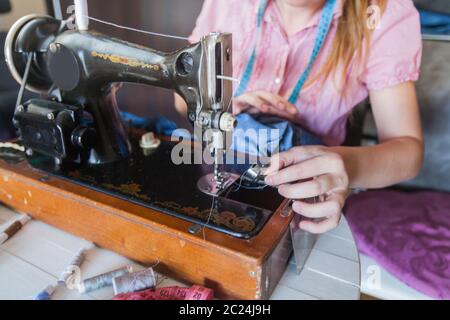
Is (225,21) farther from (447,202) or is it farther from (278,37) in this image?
(447,202)

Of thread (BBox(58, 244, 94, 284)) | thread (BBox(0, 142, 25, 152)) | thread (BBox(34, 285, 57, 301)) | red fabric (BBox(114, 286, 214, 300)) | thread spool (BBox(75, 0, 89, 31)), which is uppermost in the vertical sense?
thread spool (BBox(75, 0, 89, 31))

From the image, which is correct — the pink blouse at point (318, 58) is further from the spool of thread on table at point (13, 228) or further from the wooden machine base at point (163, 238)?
the spool of thread on table at point (13, 228)

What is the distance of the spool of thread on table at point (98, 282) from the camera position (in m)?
0.65

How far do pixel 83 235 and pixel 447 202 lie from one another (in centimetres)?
124

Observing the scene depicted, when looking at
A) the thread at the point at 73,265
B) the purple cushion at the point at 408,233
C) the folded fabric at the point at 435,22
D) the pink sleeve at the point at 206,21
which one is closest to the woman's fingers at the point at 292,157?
the thread at the point at 73,265

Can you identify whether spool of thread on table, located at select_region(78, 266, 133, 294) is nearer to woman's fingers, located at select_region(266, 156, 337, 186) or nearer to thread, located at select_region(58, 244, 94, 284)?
thread, located at select_region(58, 244, 94, 284)

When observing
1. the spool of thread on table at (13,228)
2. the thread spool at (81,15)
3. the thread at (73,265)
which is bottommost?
the spool of thread on table at (13,228)

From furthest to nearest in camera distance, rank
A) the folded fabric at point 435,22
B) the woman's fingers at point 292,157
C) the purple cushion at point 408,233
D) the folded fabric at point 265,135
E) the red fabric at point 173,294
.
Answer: the folded fabric at point 435,22 < the purple cushion at point 408,233 < the folded fabric at point 265,135 < the woman's fingers at point 292,157 < the red fabric at point 173,294

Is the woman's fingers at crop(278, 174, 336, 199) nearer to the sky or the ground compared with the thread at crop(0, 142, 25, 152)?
nearer to the sky

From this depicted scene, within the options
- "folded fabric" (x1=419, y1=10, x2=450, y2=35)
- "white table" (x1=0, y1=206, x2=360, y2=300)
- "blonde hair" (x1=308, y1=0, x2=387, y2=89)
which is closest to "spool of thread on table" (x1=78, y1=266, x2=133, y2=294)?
"white table" (x1=0, y1=206, x2=360, y2=300)

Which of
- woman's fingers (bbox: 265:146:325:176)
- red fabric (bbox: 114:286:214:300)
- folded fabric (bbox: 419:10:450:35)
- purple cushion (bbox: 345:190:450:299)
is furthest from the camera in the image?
folded fabric (bbox: 419:10:450:35)

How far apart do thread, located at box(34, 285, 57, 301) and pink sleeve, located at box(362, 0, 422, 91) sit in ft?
3.04

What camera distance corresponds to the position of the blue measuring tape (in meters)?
1.05

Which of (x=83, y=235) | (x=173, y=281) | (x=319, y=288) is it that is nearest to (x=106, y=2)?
(x=83, y=235)
